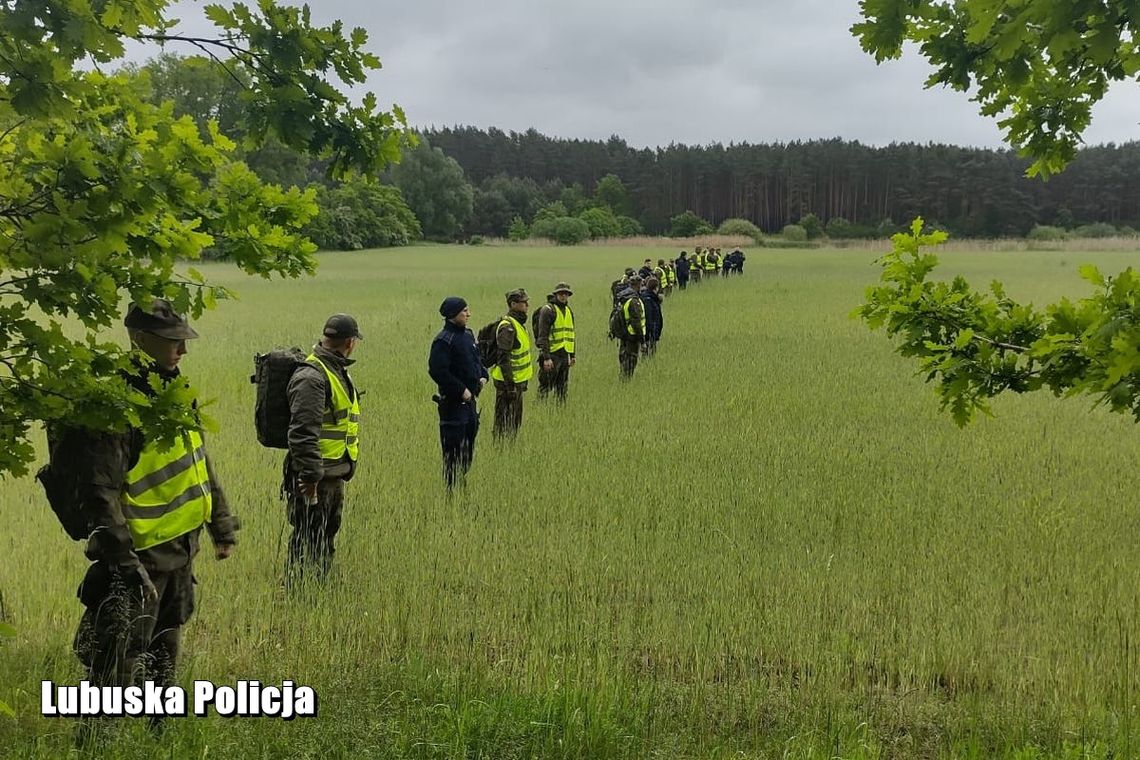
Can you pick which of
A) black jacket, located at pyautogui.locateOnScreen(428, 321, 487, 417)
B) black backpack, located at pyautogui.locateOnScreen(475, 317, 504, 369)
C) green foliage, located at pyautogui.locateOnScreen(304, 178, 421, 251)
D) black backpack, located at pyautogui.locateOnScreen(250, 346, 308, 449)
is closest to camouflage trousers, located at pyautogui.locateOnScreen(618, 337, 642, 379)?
black backpack, located at pyautogui.locateOnScreen(475, 317, 504, 369)

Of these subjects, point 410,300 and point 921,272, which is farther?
point 410,300

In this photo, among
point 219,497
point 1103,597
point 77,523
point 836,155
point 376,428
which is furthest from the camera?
point 836,155

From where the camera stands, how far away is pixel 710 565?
17.8 feet

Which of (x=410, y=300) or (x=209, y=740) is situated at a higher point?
(x=410, y=300)

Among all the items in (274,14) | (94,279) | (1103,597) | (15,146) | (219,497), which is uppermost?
(274,14)

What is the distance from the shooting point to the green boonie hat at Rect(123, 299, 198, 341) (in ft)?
10.7

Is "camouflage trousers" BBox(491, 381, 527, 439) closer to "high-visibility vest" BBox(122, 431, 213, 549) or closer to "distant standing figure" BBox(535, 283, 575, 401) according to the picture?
"distant standing figure" BBox(535, 283, 575, 401)

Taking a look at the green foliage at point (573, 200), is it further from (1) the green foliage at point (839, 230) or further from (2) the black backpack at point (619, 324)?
(2) the black backpack at point (619, 324)

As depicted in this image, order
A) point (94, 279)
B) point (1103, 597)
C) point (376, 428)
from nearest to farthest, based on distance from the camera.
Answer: point (94, 279) → point (1103, 597) → point (376, 428)

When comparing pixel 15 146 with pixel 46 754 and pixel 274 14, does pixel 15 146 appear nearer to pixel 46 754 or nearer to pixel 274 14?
pixel 274 14

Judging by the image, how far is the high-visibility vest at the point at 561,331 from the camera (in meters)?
10.2

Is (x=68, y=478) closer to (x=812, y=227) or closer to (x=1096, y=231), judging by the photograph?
(x=812, y=227)

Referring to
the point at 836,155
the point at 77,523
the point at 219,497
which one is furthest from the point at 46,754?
the point at 836,155

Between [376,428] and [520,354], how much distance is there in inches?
102
